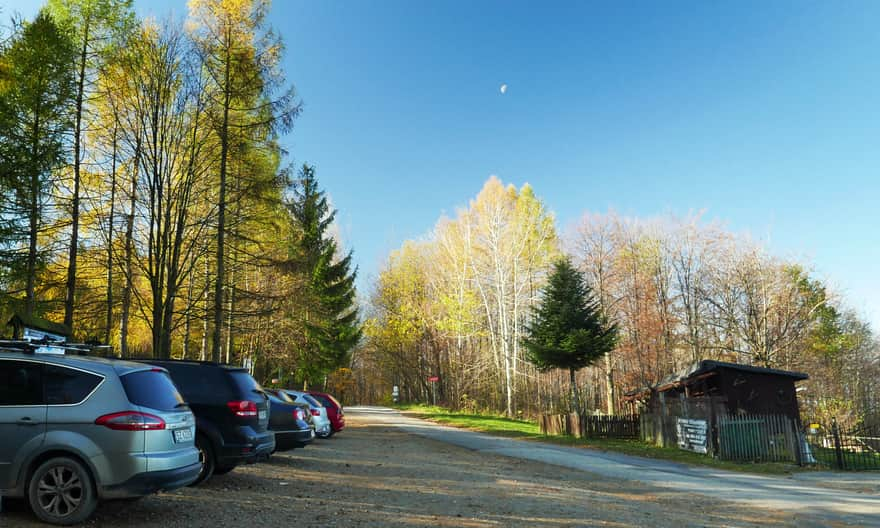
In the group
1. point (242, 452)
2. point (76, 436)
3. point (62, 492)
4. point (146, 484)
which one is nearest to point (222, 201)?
point (242, 452)

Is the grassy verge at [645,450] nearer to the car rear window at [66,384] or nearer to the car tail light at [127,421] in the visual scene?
the car tail light at [127,421]

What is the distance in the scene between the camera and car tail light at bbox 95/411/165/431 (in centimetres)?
569

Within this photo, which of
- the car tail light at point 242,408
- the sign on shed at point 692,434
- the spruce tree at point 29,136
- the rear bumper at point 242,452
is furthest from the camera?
the sign on shed at point 692,434

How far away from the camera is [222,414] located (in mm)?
8711

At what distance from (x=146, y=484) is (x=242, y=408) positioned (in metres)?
3.08

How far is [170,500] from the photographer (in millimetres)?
7312

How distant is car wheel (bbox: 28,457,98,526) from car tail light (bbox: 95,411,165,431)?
480 millimetres

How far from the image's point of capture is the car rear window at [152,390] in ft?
19.5

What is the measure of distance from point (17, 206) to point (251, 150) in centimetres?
687

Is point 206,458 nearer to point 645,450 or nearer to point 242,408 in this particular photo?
point 242,408

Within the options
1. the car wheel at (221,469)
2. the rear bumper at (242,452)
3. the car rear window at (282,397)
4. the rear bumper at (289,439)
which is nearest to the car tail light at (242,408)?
the rear bumper at (242,452)

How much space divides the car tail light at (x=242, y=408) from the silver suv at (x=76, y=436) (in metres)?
2.65

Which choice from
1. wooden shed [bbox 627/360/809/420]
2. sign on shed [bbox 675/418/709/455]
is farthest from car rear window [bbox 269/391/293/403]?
wooden shed [bbox 627/360/809/420]

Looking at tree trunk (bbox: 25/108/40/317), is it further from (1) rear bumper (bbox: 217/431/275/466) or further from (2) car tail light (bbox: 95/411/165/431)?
(2) car tail light (bbox: 95/411/165/431)
